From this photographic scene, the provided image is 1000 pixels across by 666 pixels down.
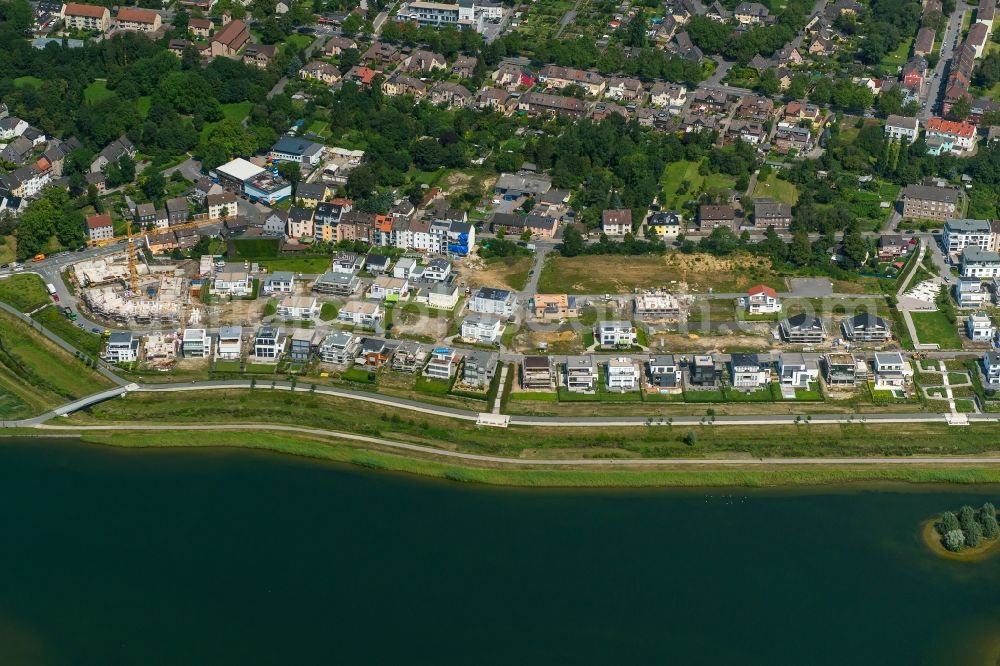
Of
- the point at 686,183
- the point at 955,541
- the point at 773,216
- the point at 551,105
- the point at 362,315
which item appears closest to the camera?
the point at 955,541

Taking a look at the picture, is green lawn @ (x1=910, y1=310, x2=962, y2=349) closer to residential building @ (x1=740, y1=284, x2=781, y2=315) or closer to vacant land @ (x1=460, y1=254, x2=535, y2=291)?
residential building @ (x1=740, y1=284, x2=781, y2=315)

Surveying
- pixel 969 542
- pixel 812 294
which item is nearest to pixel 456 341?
pixel 812 294

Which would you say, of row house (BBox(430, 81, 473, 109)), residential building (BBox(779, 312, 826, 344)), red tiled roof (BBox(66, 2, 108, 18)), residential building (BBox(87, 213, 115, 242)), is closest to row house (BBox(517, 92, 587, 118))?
row house (BBox(430, 81, 473, 109))

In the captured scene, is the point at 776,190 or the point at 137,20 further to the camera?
the point at 137,20

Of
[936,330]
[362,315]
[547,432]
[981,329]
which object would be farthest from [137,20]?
[981,329]

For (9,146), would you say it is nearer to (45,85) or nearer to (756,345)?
(45,85)

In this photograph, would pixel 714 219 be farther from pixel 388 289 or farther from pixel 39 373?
pixel 39 373
